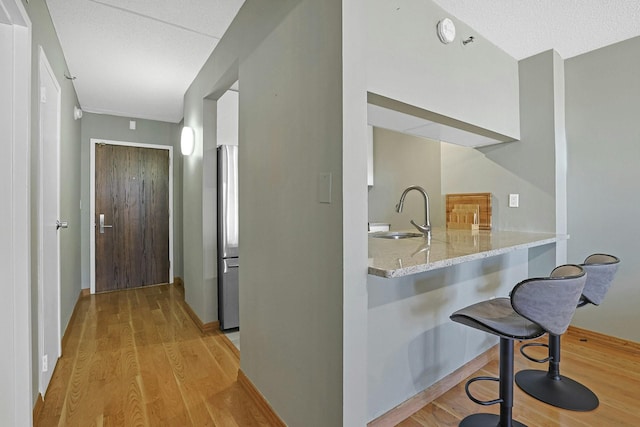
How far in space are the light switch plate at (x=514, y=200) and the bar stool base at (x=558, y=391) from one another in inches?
50.6

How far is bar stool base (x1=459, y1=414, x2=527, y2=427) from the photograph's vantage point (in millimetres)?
1615

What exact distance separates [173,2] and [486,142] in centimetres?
261

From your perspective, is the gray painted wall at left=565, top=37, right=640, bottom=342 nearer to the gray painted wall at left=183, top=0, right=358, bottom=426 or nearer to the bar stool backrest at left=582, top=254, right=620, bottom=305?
the bar stool backrest at left=582, top=254, right=620, bottom=305

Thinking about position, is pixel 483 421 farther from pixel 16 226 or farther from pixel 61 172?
pixel 61 172

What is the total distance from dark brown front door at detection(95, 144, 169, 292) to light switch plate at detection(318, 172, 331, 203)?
4.12 metres

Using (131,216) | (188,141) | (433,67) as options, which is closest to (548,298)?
(433,67)

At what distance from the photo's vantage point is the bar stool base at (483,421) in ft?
5.30

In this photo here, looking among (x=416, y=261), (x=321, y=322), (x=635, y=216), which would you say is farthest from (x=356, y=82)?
(x=635, y=216)

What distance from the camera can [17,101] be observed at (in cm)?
146

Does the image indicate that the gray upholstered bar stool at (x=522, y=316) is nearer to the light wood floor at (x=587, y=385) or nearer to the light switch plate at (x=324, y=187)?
the light wood floor at (x=587, y=385)

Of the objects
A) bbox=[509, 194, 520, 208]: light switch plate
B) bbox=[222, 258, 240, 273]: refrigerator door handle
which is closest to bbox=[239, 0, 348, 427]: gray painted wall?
bbox=[222, 258, 240, 273]: refrigerator door handle

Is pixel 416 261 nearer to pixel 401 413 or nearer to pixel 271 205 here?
pixel 271 205

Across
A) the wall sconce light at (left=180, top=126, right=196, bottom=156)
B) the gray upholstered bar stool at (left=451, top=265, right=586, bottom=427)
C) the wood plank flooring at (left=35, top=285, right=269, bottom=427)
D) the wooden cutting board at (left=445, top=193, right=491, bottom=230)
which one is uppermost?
the wall sconce light at (left=180, top=126, right=196, bottom=156)

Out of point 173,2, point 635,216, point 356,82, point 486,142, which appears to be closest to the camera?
point 356,82
